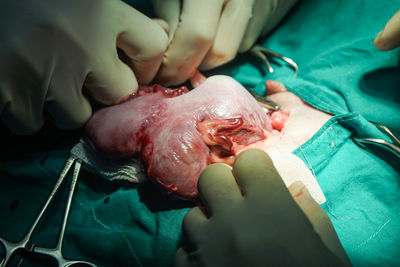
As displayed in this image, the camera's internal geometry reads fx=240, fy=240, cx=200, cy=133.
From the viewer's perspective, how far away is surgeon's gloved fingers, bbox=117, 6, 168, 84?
86 cm

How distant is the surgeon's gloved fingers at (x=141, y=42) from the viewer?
856 millimetres

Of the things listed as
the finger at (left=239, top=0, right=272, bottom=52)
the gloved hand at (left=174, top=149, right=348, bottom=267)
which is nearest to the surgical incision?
the gloved hand at (left=174, top=149, right=348, bottom=267)

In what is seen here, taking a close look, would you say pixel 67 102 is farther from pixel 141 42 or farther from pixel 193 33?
pixel 193 33

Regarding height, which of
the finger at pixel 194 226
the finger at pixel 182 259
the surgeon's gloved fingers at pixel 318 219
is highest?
the surgeon's gloved fingers at pixel 318 219

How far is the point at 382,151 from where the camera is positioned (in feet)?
2.84

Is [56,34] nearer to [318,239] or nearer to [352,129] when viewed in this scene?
[318,239]

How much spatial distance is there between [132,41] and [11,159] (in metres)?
0.71

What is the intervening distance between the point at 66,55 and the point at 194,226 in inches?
25.6

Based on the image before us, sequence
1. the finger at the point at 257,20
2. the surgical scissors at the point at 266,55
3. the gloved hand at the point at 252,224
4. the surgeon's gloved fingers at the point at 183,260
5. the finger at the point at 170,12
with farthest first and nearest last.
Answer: the surgical scissors at the point at 266,55, the finger at the point at 257,20, the finger at the point at 170,12, the surgeon's gloved fingers at the point at 183,260, the gloved hand at the point at 252,224

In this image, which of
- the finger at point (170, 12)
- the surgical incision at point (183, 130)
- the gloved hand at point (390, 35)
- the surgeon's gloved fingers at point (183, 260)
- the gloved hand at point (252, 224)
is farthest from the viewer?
the finger at point (170, 12)

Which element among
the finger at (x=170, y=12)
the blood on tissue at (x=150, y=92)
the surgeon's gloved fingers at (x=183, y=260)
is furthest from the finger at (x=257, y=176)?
the finger at (x=170, y=12)

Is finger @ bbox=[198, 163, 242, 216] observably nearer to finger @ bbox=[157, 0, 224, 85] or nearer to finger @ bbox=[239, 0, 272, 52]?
finger @ bbox=[157, 0, 224, 85]

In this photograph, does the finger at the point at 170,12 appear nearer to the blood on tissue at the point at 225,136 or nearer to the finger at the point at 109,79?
the finger at the point at 109,79

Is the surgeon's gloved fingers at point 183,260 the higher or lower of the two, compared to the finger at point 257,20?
lower
